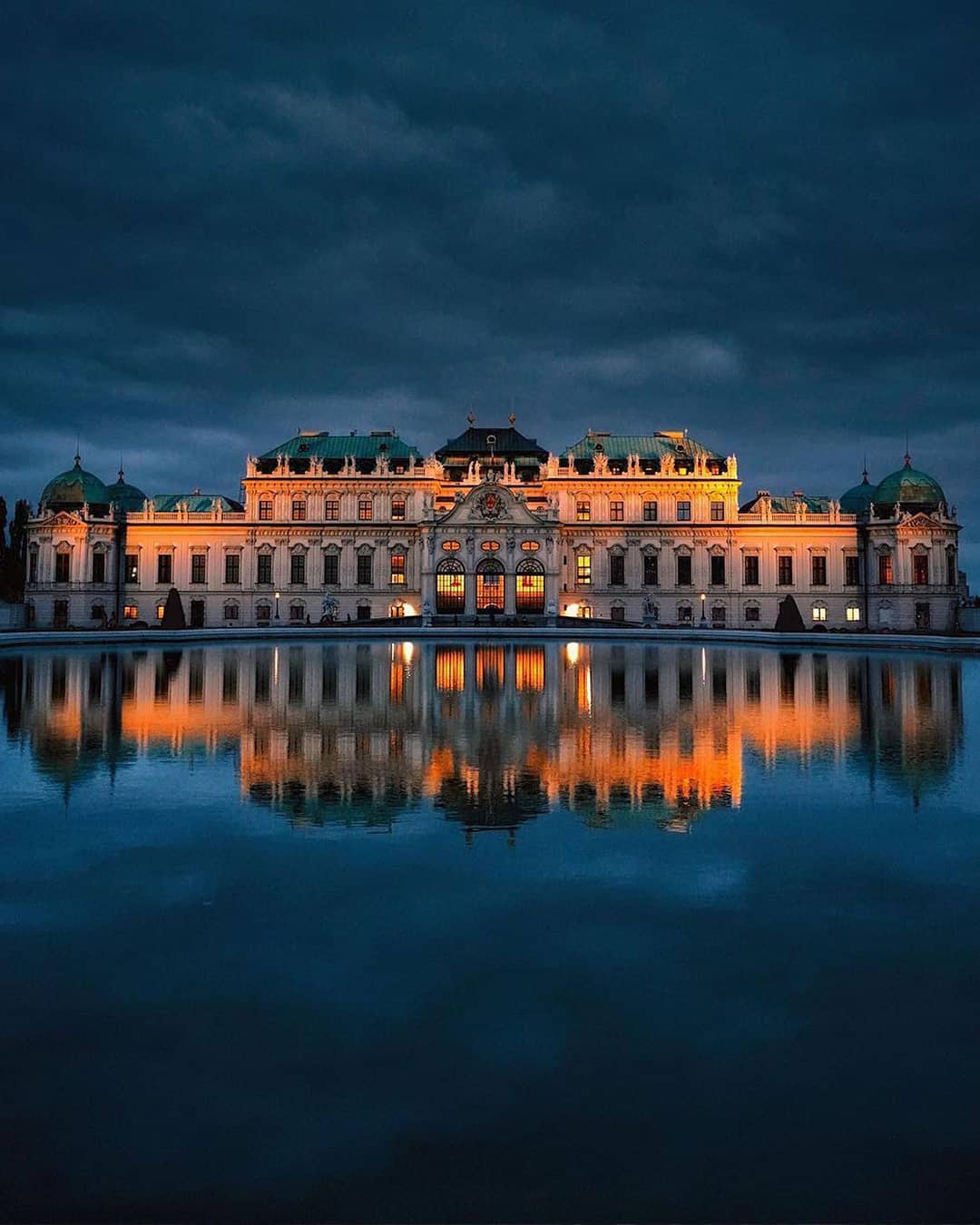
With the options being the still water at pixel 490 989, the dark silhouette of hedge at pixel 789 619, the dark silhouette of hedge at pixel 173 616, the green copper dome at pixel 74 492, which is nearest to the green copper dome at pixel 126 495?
the green copper dome at pixel 74 492

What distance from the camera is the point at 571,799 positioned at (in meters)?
13.2

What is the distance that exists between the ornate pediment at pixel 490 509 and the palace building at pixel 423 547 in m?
3.21

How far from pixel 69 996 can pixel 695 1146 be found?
14.8 ft

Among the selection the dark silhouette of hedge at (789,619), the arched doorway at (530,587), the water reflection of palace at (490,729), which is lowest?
the water reflection of palace at (490,729)

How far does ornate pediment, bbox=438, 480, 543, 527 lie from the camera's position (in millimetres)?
92000

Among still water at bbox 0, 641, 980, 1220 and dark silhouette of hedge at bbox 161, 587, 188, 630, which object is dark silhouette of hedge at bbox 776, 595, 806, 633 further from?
still water at bbox 0, 641, 980, 1220

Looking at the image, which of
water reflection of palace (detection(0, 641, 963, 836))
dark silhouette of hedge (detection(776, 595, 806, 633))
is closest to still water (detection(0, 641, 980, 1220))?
water reflection of palace (detection(0, 641, 963, 836))

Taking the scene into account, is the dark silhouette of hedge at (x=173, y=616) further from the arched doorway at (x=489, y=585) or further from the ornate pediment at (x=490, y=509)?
the arched doorway at (x=489, y=585)

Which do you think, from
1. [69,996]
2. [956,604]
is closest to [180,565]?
[956,604]

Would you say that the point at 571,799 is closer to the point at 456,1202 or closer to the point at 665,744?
the point at 665,744

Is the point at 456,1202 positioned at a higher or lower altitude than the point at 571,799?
lower

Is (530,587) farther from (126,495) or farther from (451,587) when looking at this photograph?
(126,495)

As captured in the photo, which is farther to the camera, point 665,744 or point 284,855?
point 665,744

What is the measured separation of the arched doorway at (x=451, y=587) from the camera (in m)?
93.2
